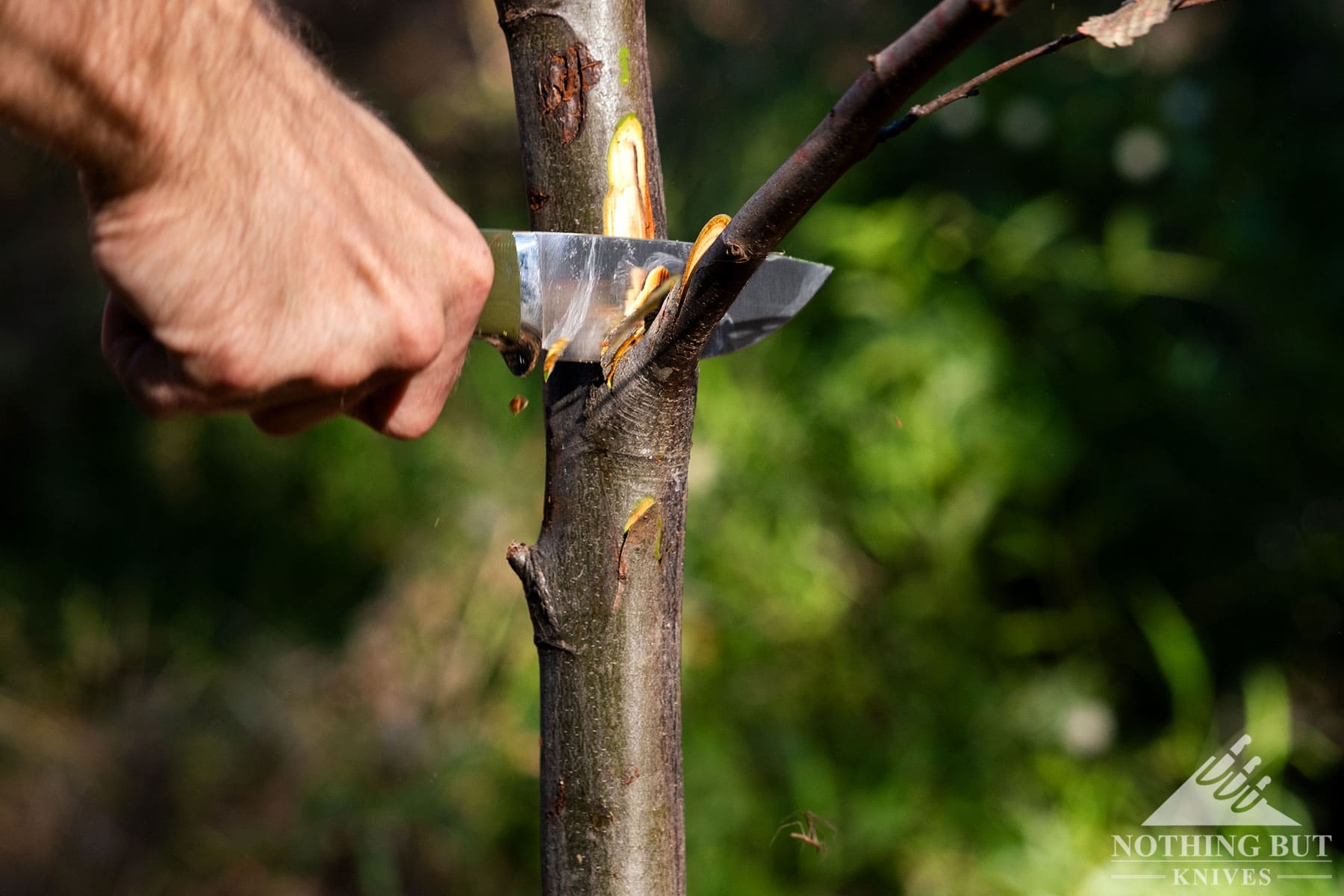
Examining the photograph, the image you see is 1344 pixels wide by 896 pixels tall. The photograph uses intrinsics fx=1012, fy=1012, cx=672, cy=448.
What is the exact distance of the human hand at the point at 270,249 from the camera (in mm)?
732

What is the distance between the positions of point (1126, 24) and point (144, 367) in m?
0.77

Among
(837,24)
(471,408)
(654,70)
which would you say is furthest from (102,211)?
(654,70)

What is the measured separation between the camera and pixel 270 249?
78 cm

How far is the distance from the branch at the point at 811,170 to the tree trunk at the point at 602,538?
0.22 feet

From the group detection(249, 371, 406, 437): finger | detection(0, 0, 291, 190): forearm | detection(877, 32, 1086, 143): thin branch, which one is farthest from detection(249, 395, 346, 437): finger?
detection(877, 32, 1086, 143): thin branch

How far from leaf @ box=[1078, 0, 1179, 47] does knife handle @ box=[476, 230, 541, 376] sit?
510 millimetres

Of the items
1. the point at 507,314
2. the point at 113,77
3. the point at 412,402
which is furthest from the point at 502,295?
the point at 113,77

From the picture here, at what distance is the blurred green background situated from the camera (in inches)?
79.4

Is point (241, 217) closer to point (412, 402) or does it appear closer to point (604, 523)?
point (412, 402)

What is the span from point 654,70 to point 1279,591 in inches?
117

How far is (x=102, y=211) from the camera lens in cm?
73

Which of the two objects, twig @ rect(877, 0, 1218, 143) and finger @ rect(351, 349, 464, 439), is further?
finger @ rect(351, 349, 464, 439)

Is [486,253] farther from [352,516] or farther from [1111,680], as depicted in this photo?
[352,516]

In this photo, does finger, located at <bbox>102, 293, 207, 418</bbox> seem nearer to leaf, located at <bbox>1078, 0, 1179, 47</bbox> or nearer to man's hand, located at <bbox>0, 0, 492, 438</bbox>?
man's hand, located at <bbox>0, 0, 492, 438</bbox>
